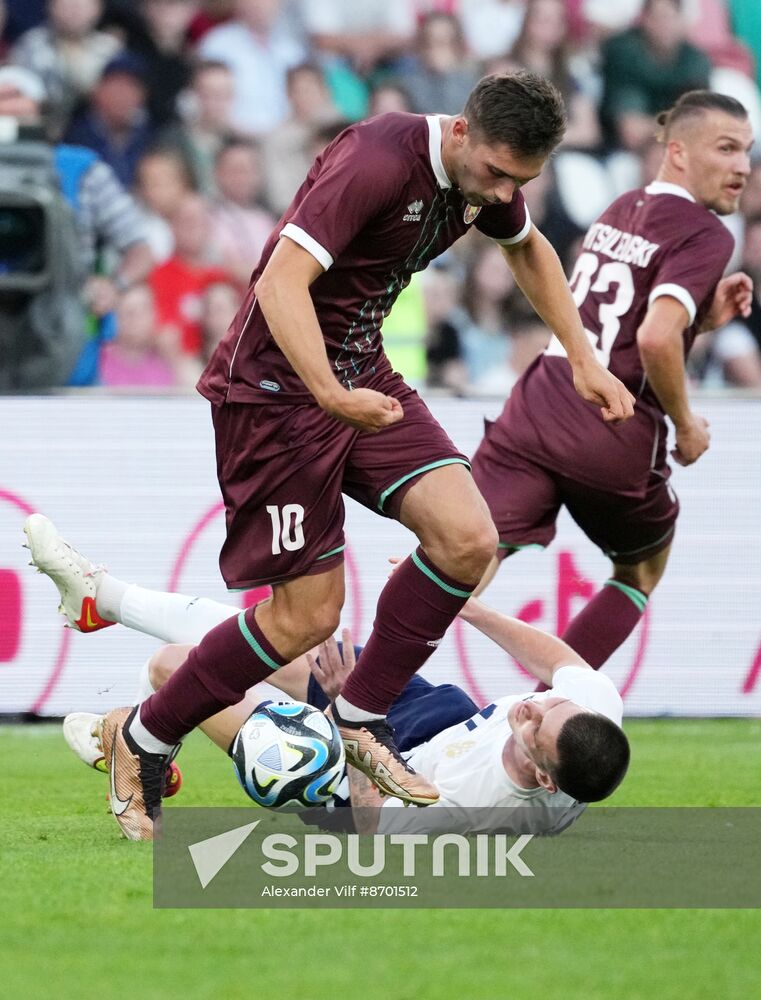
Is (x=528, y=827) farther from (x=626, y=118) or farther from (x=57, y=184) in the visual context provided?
(x=626, y=118)

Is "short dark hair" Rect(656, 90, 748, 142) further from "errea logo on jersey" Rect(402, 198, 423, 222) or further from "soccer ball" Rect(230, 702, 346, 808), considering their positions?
"soccer ball" Rect(230, 702, 346, 808)

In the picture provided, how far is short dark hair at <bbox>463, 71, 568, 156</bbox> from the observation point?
411 centimetres

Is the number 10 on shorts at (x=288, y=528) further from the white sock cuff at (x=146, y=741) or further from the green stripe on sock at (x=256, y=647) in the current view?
the white sock cuff at (x=146, y=741)

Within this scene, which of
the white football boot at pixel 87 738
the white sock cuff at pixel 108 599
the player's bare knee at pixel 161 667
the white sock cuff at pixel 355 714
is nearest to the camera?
the white sock cuff at pixel 355 714

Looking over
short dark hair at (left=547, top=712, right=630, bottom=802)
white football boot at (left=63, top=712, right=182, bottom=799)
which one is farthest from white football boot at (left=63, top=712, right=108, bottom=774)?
short dark hair at (left=547, top=712, right=630, bottom=802)

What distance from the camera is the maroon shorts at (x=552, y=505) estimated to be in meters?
6.11

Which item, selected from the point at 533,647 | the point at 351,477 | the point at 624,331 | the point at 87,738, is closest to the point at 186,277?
the point at 624,331

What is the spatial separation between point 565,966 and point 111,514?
4818 millimetres

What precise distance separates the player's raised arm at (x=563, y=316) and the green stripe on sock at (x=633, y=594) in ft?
5.59

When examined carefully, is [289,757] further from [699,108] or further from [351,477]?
[699,108]

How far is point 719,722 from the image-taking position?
25.6ft

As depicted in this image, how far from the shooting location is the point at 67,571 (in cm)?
522

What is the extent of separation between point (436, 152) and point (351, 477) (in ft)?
2.98

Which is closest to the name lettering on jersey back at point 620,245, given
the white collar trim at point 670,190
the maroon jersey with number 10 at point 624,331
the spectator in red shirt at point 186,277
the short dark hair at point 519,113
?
the maroon jersey with number 10 at point 624,331
